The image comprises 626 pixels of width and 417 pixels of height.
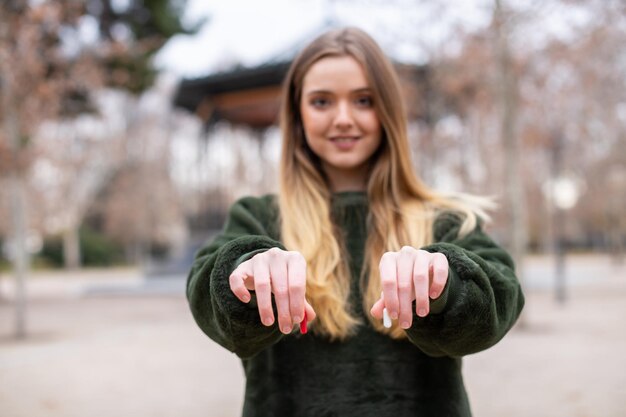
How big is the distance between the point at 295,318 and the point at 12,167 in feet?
32.6

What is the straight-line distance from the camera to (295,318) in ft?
2.92

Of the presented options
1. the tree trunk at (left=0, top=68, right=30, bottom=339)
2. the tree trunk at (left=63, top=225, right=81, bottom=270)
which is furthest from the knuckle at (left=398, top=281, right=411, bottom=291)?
the tree trunk at (left=63, top=225, right=81, bottom=270)

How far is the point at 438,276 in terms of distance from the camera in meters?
0.91

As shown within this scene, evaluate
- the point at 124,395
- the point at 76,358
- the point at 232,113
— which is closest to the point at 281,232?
the point at 124,395

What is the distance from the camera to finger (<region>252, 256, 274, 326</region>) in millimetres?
896

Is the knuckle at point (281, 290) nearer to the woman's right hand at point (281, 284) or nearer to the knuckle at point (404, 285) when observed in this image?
the woman's right hand at point (281, 284)

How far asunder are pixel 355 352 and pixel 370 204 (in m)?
0.40

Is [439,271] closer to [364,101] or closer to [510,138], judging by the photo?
[364,101]

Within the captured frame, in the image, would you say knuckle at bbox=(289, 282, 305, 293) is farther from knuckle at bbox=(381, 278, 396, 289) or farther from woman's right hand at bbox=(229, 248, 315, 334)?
knuckle at bbox=(381, 278, 396, 289)

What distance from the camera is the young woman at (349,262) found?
3.39ft

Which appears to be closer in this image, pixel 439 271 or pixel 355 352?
pixel 439 271

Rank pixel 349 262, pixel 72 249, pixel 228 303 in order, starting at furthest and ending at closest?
pixel 72 249 → pixel 349 262 → pixel 228 303

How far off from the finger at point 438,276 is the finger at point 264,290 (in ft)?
0.86

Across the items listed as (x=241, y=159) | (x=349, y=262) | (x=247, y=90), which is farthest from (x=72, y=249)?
(x=349, y=262)
